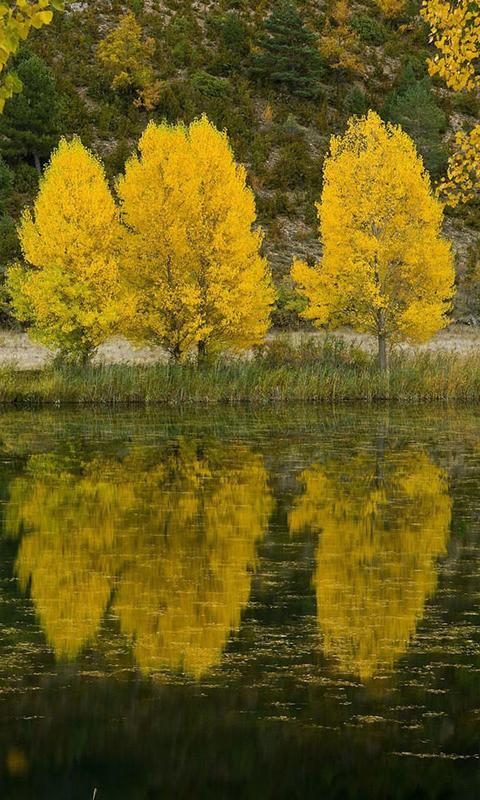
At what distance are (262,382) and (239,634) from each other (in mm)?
23901

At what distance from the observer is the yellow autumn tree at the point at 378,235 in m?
34.4

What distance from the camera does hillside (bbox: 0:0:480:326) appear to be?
58750 mm

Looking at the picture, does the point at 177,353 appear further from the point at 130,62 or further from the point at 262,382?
the point at 130,62

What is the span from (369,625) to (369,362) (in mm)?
26787

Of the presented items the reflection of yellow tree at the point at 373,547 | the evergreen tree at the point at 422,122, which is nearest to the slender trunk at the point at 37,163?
the evergreen tree at the point at 422,122

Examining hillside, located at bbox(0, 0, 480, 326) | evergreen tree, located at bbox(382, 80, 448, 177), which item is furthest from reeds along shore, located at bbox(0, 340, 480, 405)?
evergreen tree, located at bbox(382, 80, 448, 177)

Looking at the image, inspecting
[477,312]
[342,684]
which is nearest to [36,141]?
[477,312]

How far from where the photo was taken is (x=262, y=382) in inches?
1296

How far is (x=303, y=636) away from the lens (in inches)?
356

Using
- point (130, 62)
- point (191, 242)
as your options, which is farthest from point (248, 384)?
point (130, 62)

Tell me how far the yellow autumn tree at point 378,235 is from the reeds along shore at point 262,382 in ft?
4.68

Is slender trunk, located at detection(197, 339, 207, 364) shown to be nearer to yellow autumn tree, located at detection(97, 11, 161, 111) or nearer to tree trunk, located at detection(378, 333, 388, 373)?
tree trunk, located at detection(378, 333, 388, 373)

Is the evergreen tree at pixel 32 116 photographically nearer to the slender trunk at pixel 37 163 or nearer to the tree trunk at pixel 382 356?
the slender trunk at pixel 37 163

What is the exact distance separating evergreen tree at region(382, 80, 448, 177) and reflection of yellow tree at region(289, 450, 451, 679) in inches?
1681
